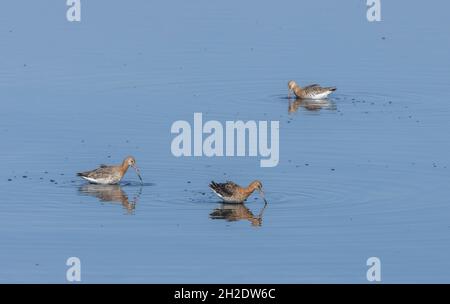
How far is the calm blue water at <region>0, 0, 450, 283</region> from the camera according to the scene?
23531mm

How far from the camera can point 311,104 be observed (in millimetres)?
36844

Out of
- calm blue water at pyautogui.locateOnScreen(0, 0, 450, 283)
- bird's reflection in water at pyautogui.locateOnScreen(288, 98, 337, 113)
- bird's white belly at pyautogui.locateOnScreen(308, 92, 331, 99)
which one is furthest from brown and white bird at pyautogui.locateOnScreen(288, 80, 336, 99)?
calm blue water at pyautogui.locateOnScreen(0, 0, 450, 283)

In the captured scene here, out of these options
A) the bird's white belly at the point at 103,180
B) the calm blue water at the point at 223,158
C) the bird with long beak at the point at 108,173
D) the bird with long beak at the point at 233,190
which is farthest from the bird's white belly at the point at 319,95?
the bird with long beak at the point at 233,190

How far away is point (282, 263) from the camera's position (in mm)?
23062

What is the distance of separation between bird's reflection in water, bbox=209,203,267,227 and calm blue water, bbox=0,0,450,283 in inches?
2.2

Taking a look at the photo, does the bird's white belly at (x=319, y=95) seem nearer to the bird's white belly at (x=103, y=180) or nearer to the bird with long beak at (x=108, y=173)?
the bird with long beak at (x=108, y=173)

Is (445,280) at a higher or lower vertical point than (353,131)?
lower

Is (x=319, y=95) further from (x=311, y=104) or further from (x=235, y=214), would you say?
(x=235, y=214)

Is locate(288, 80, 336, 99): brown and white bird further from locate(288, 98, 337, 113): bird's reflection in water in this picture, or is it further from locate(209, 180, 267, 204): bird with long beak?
locate(209, 180, 267, 204): bird with long beak

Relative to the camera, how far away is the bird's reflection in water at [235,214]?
84.9ft

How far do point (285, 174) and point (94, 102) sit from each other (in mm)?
8275

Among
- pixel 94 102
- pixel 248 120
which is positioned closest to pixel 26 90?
pixel 94 102

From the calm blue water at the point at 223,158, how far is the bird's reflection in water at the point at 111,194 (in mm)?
59

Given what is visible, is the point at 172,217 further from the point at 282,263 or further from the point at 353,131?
the point at 353,131
